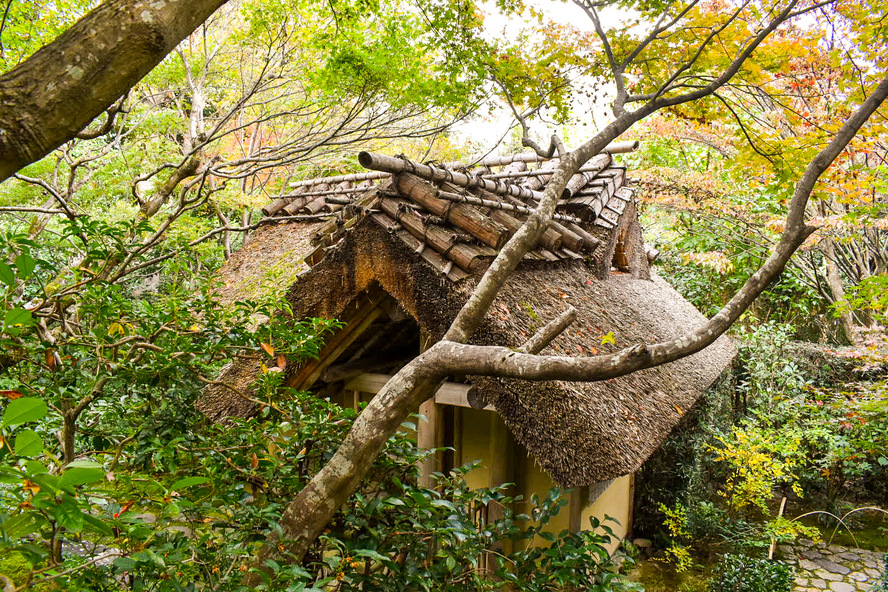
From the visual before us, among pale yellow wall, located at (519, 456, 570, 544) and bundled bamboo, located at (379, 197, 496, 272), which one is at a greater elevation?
bundled bamboo, located at (379, 197, 496, 272)

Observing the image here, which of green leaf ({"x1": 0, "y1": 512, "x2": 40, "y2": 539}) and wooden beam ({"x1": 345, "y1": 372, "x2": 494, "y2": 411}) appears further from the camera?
wooden beam ({"x1": 345, "y1": 372, "x2": 494, "y2": 411})

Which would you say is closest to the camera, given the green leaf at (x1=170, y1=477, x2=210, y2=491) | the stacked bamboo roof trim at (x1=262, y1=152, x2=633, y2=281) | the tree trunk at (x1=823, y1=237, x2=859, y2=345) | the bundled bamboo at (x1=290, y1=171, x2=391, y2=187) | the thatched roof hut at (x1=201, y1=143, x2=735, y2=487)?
the green leaf at (x1=170, y1=477, x2=210, y2=491)

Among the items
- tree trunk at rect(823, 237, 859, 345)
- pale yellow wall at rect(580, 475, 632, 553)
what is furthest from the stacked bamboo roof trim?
tree trunk at rect(823, 237, 859, 345)

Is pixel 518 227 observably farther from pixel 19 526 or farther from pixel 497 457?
pixel 19 526

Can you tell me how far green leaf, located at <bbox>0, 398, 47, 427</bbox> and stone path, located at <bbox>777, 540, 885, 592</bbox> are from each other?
7273 millimetres

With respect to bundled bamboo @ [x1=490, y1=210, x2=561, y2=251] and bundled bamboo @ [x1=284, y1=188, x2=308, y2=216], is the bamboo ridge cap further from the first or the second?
bundled bamboo @ [x1=284, y1=188, x2=308, y2=216]

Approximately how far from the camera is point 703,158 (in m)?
12.2

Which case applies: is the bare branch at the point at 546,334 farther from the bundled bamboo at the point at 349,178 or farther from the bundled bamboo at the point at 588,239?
the bundled bamboo at the point at 349,178

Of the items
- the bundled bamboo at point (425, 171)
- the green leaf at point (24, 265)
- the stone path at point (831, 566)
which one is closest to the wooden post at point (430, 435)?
the bundled bamboo at point (425, 171)

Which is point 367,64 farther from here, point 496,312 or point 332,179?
point 332,179

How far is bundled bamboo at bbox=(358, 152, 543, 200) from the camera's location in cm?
321

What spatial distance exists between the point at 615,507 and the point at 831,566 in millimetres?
2867

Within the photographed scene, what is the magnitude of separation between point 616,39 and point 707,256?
786 cm

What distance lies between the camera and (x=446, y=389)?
4.32 metres
